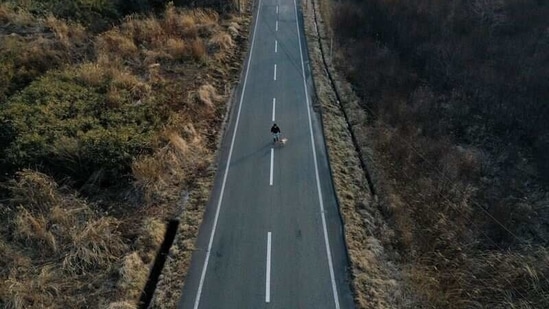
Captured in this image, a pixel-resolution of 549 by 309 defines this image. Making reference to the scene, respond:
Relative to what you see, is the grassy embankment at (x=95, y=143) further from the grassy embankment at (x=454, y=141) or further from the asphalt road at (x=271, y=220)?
the grassy embankment at (x=454, y=141)

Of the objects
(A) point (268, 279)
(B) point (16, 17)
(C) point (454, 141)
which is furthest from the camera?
(B) point (16, 17)

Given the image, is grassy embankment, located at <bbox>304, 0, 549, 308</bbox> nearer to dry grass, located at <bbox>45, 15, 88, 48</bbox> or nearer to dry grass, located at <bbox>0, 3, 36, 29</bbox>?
dry grass, located at <bbox>45, 15, 88, 48</bbox>

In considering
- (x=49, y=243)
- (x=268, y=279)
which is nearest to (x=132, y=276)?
(x=49, y=243)

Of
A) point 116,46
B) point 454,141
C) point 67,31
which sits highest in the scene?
point 67,31

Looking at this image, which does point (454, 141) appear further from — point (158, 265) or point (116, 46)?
point (116, 46)

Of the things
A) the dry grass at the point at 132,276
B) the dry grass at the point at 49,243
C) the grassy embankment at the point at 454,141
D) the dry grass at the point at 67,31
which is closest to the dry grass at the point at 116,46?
the dry grass at the point at 67,31

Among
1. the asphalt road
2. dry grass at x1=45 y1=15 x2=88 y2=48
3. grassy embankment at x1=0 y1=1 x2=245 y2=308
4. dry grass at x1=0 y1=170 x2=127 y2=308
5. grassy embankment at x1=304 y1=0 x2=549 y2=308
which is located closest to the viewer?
dry grass at x1=0 y1=170 x2=127 y2=308

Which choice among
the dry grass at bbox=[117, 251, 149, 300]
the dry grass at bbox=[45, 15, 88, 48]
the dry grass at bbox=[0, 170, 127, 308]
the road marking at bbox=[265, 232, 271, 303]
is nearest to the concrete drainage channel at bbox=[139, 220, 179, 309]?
the dry grass at bbox=[117, 251, 149, 300]
